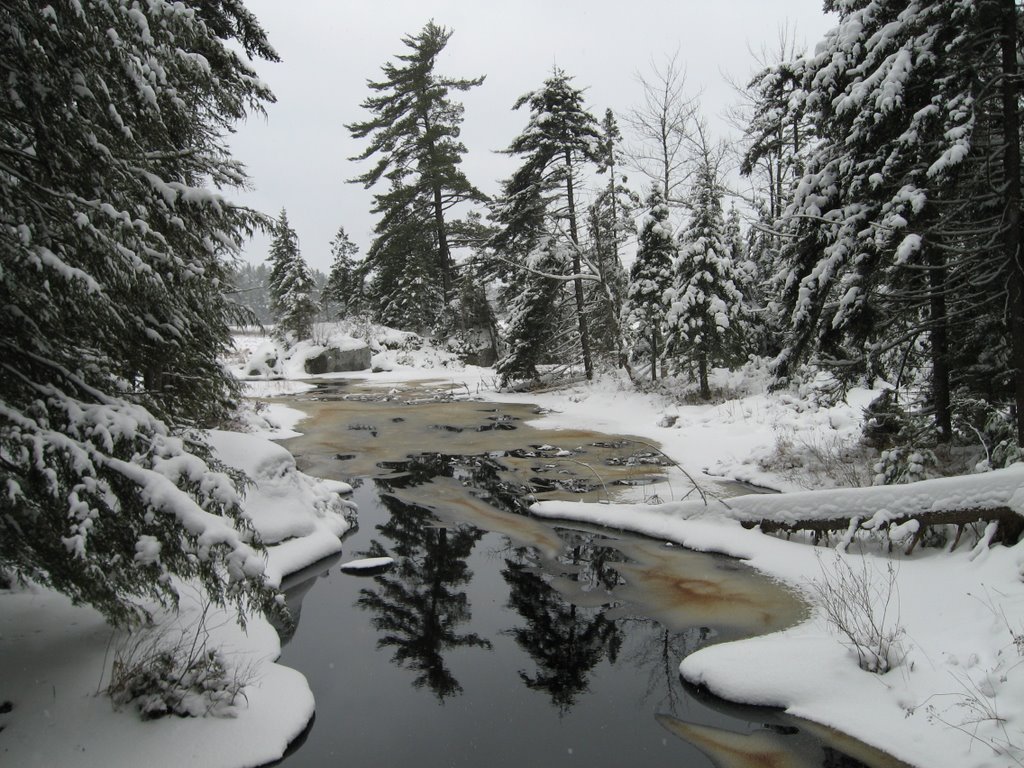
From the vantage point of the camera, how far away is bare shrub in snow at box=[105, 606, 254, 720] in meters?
4.61

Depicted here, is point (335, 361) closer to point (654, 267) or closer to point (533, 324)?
point (533, 324)

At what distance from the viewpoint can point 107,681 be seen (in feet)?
15.5

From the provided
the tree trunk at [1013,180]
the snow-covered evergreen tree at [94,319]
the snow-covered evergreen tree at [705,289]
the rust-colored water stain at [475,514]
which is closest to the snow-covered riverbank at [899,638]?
the rust-colored water stain at [475,514]

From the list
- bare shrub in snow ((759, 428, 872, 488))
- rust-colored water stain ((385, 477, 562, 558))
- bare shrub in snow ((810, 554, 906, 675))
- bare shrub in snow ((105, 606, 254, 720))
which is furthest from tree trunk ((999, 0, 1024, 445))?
bare shrub in snow ((105, 606, 254, 720))

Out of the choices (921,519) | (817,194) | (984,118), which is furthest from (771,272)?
(921,519)

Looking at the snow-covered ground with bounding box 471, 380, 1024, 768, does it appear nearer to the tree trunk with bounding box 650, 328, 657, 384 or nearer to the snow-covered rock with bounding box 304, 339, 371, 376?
the tree trunk with bounding box 650, 328, 657, 384

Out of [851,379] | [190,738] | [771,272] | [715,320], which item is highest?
[771,272]

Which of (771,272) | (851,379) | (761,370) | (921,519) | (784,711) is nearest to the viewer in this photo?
(784,711)

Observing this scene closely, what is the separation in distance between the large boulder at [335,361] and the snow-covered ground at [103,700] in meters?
29.4

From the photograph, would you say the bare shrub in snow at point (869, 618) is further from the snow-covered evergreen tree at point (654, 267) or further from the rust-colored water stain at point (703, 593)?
the snow-covered evergreen tree at point (654, 267)

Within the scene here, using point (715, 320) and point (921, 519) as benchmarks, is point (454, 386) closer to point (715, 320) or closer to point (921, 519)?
point (715, 320)

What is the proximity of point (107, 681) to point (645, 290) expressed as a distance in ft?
57.6

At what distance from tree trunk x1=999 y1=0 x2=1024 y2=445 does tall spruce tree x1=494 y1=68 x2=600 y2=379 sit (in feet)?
47.0

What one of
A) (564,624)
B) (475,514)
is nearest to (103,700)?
(564,624)
